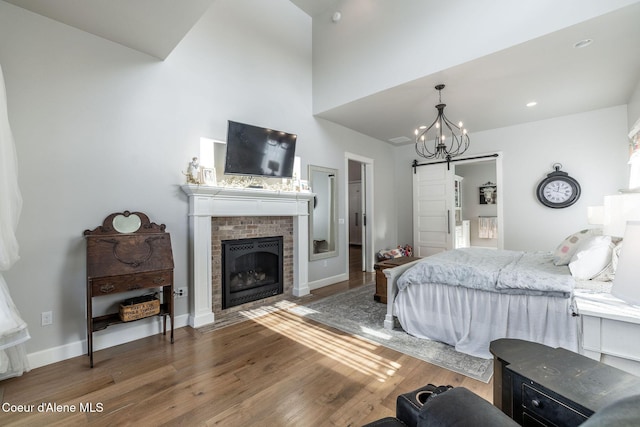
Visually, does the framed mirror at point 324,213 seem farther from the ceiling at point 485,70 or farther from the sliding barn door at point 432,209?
the sliding barn door at point 432,209

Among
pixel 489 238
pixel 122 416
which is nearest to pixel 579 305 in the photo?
pixel 122 416

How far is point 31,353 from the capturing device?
7.32ft

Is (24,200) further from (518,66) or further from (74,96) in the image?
(518,66)

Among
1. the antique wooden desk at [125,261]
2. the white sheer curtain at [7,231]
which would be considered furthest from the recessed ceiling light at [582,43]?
the white sheer curtain at [7,231]

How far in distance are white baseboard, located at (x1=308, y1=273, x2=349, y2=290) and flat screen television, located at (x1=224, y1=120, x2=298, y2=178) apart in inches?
69.7

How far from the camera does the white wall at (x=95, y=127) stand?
7.34ft

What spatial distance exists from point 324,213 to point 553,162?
149 inches

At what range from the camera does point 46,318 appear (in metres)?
2.31

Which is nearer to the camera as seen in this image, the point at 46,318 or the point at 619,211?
the point at 619,211

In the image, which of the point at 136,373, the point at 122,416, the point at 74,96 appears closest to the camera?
the point at 122,416

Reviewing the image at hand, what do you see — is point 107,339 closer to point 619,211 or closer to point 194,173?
point 194,173

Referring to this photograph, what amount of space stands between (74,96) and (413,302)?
3.61 m

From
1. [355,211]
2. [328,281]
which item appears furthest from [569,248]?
[355,211]

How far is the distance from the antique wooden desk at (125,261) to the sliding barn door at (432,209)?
4900 mm
